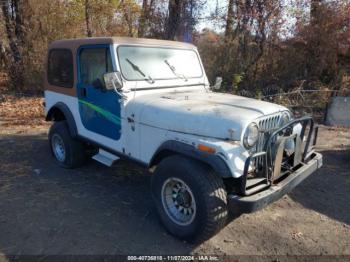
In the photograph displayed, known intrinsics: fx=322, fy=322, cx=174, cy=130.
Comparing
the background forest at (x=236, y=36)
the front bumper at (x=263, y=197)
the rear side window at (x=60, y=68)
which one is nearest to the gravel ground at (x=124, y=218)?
the front bumper at (x=263, y=197)

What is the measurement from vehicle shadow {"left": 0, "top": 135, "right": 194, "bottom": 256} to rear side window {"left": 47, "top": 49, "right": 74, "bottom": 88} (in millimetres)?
1360

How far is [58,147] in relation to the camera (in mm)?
5293

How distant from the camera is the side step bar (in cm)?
425

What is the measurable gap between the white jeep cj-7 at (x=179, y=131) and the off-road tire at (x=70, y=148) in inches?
0.6

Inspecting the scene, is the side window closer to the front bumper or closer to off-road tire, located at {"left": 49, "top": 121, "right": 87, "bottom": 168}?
off-road tire, located at {"left": 49, "top": 121, "right": 87, "bottom": 168}

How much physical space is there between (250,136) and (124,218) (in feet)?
5.69

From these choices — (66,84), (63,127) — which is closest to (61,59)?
(66,84)

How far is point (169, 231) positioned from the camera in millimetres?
3352

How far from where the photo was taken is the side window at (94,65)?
398 centimetres

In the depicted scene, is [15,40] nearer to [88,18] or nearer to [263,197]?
[88,18]

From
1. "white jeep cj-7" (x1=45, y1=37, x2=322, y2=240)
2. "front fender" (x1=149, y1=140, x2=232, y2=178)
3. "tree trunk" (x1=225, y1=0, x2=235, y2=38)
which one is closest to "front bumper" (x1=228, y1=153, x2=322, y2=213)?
"white jeep cj-7" (x1=45, y1=37, x2=322, y2=240)

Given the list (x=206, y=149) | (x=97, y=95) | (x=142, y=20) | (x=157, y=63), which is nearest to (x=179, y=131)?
(x=206, y=149)

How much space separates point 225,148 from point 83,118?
8.12ft

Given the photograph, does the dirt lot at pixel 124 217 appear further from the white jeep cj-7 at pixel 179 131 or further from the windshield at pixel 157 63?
the windshield at pixel 157 63
